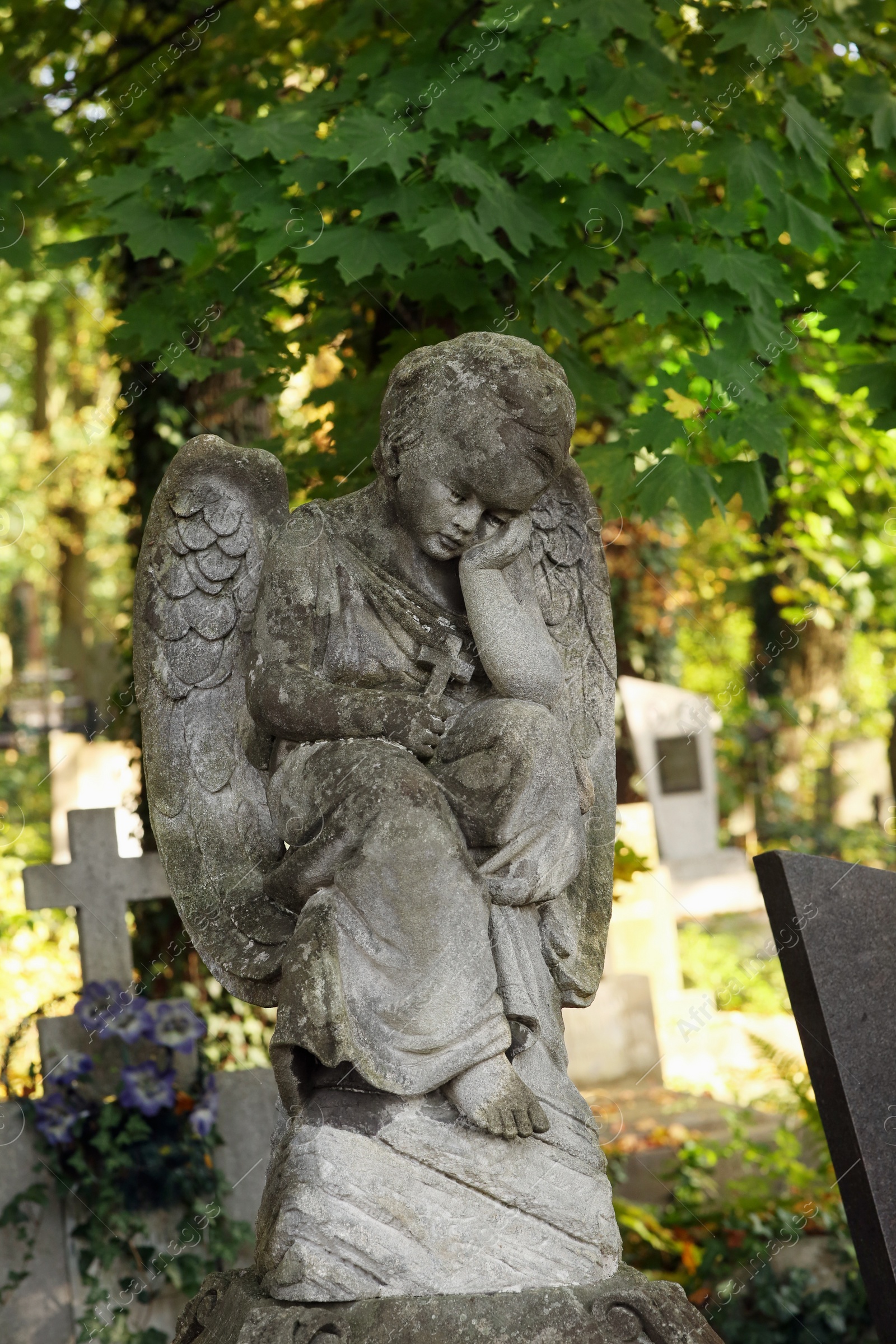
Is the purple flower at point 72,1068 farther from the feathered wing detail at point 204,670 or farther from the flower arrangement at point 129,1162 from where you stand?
the feathered wing detail at point 204,670

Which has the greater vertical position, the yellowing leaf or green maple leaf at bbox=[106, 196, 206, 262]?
green maple leaf at bbox=[106, 196, 206, 262]

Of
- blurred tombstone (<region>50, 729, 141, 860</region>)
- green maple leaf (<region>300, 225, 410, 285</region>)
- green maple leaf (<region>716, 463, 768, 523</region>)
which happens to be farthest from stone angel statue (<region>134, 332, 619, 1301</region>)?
blurred tombstone (<region>50, 729, 141, 860</region>)

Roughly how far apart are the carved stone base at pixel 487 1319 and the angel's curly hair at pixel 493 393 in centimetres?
170

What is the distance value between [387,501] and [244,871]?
910mm

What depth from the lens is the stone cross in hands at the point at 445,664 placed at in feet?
10.4

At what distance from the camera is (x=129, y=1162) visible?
4703mm

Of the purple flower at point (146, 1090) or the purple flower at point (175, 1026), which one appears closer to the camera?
the purple flower at point (146, 1090)

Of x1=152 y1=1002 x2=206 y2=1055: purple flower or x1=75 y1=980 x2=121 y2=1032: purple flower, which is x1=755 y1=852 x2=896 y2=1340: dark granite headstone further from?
x1=75 y1=980 x2=121 y2=1032: purple flower

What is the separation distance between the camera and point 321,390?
5.03 meters

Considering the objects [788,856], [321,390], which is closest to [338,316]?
[321,390]

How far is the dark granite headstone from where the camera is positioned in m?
3.81

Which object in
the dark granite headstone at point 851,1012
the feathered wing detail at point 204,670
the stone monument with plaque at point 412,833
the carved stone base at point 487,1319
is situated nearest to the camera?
the carved stone base at point 487,1319

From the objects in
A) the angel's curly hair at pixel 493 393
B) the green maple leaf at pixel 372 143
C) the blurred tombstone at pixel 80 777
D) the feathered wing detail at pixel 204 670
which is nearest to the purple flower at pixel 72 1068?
the feathered wing detail at pixel 204 670

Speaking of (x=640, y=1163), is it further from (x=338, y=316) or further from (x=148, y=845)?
(x=338, y=316)
